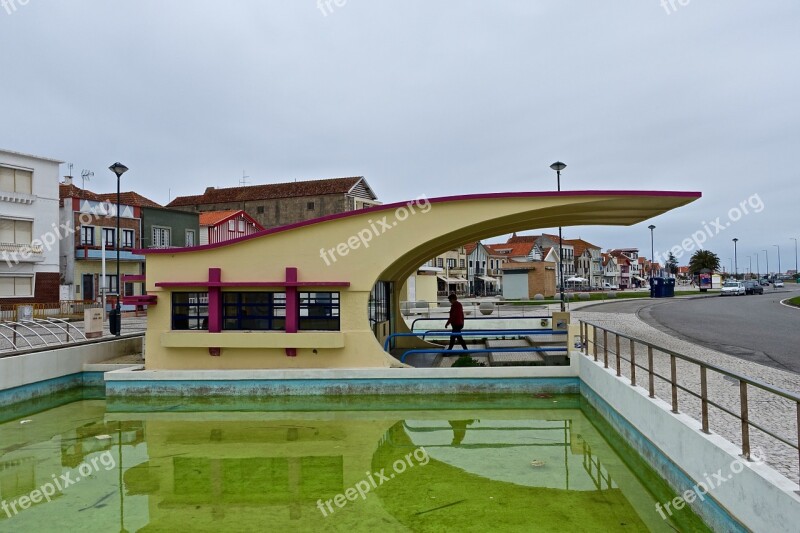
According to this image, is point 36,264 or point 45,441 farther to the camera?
point 36,264

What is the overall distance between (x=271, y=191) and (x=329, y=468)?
52.0 meters

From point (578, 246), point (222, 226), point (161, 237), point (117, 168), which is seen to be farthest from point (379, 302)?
point (578, 246)

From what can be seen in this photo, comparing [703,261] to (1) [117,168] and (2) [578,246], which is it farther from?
(1) [117,168]

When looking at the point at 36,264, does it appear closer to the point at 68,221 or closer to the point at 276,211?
the point at 68,221

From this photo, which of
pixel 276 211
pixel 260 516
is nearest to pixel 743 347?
pixel 260 516

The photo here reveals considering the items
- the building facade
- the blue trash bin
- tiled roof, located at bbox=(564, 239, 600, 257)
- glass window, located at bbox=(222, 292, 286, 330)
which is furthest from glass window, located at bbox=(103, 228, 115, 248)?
tiled roof, located at bbox=(564, 239, 600, 257)

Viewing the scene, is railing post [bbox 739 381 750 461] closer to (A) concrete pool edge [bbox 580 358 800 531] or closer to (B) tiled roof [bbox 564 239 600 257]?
(A) concrete pool edge [bbox 580 358 800 531]

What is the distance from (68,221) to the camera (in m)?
37.6

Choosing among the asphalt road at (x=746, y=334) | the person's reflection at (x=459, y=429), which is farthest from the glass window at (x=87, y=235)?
the person's reflection at (x=459, y=429)

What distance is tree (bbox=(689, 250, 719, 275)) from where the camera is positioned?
10819cm

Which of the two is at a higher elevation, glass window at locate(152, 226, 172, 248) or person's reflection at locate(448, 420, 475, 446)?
glass window at locate(152, 226, 172, 248)

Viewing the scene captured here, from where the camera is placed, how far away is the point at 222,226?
4747cm

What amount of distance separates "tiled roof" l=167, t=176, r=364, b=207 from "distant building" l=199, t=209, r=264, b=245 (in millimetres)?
7685

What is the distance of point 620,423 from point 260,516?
5873 mm
